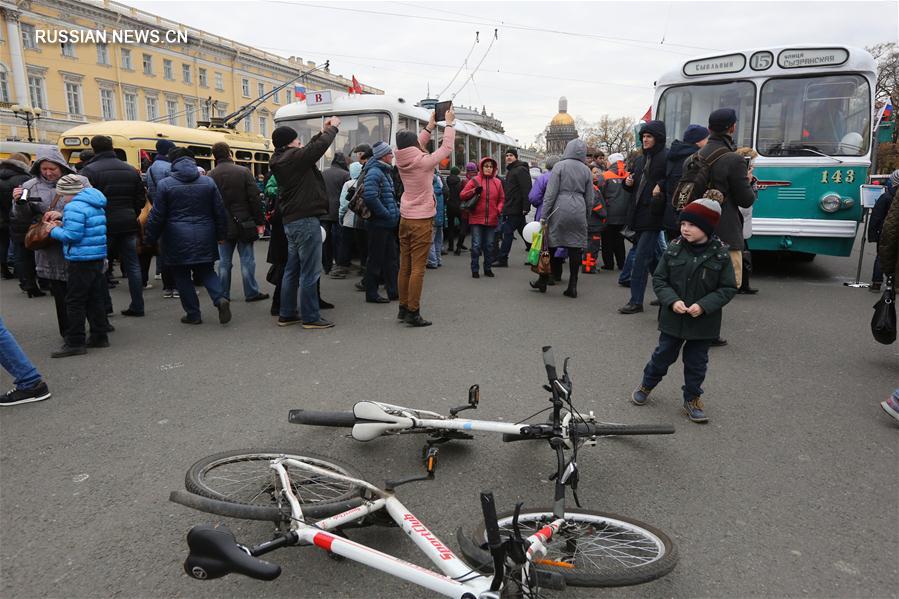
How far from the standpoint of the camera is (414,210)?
6.34 metres

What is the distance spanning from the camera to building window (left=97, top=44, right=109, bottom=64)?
47644 mm

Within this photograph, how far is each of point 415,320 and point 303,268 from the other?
1.31 m

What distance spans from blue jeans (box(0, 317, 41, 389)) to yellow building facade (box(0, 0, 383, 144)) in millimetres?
35686

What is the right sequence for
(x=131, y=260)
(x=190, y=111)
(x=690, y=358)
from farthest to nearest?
(x=190, y=111) → (x=131, y=260) → (x=690, y=358)

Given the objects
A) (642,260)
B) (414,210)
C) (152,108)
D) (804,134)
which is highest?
(152,108)

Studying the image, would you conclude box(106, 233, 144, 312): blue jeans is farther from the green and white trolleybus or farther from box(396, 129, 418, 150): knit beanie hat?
the green and white trolleybus

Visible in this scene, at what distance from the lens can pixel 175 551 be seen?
2.66 meters

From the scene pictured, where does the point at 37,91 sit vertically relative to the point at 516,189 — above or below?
above

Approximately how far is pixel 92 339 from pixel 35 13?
50.0 metres

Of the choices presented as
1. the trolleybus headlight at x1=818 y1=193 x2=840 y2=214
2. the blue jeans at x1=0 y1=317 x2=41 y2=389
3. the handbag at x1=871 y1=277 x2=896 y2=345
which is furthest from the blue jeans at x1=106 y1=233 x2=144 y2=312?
the trolleybus headlight at x1=818 y1=193 x2=840 y2=214

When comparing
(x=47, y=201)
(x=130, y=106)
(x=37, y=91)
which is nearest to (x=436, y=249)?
(x=47, y=201)

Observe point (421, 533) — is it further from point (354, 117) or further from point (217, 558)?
point (354, 117)

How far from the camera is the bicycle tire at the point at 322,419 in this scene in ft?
10.9

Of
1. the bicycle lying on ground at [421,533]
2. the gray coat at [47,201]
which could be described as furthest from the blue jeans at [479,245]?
the bicycle lying on ground at [421,533]
